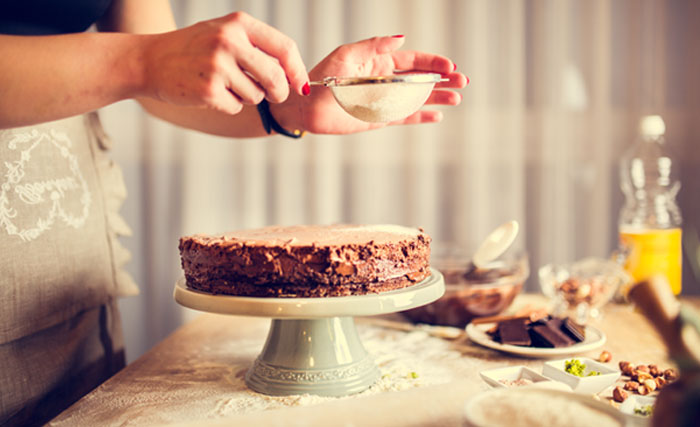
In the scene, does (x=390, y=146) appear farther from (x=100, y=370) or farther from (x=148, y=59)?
(x=148, y=59)

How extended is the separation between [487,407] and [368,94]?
52 cm

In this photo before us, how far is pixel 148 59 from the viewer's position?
2.64 feet

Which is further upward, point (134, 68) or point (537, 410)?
point (134, 68)

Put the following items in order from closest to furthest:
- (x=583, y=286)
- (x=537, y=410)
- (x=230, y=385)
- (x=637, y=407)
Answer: (x=537, y=410) → (x=637, y=407) → (x=230, y=385) → (x=583, y=286)

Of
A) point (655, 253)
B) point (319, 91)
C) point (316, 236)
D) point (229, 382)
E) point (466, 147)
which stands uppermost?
point (319, 91)

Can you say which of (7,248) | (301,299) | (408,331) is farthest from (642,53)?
(7,248)

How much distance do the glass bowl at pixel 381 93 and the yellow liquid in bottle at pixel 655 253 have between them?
2.43 ft

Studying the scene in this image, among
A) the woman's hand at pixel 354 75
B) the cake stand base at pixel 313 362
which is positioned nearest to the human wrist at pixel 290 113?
the woman's hand at pixel 354 75

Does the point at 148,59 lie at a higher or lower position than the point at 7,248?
higher

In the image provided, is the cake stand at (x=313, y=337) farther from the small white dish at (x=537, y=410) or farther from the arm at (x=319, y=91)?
the arm at (x=319, y=91)

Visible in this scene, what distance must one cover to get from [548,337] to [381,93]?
0.51m

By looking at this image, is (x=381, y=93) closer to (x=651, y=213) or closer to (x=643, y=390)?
(x=643, y=390)

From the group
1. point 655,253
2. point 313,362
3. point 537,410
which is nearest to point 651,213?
point 655,253

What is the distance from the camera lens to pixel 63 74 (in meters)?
0.79
